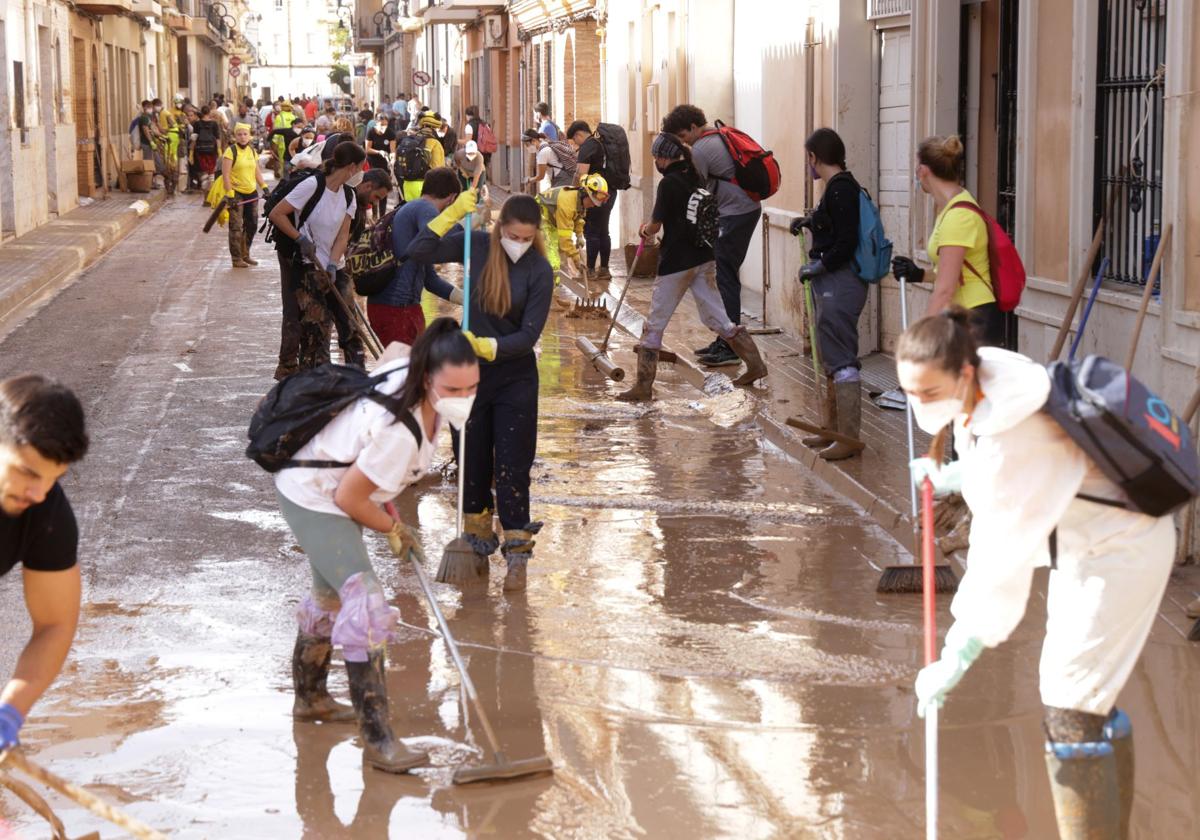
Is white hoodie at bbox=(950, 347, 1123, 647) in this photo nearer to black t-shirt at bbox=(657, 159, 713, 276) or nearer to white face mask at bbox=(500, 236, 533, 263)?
white face mask at bbox=(500, 236, 533, 263)

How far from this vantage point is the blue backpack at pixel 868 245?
31.6ft

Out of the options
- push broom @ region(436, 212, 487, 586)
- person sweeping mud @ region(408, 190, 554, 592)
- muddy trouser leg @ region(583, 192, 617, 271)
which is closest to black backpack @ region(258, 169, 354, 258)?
person sweeping mud @ region(408, 190, 554, 592)

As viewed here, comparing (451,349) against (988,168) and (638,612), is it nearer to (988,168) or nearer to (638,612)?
(638,612)

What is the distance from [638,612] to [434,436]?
205cm

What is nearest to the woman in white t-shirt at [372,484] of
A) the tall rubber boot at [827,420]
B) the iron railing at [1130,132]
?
the iron railing at [1130,132]

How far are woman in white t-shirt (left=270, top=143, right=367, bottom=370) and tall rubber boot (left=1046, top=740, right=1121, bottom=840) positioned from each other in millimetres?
7640

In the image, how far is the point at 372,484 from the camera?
5.20m

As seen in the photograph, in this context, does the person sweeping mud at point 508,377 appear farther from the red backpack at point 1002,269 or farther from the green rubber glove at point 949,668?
the green rubber glove at point 949,668

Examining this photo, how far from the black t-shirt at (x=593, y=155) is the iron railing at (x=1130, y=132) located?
32.6ft

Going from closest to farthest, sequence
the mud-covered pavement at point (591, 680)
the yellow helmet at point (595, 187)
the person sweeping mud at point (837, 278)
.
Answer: the mud-covered pavement at point (591, 680), the person sweeping mud at point (837, 278), the yellow helmet at point (595, 187)

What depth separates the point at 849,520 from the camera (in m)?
8.80

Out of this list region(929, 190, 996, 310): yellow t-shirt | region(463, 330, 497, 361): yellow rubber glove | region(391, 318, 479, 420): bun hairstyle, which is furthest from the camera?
region(929, 190, 996, 310): yellow t-shirt

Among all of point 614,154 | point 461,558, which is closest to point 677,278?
point 461,558

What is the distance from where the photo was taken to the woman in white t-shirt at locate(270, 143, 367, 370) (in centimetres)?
1121
